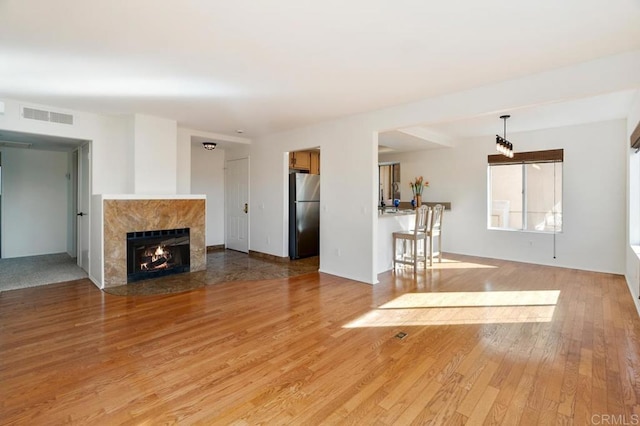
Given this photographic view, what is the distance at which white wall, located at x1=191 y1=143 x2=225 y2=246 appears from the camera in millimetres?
7207

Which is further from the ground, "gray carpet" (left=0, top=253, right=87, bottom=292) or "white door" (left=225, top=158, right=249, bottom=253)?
"white door" (left=225, top=158, right=249, bottom=253)

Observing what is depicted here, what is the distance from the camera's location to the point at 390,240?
18.2 ft

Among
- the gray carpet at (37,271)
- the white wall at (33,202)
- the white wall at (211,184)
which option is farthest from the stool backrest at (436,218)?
the white wall at (33,202)

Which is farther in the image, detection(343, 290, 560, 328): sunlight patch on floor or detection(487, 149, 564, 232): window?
detection(487, 149, 564, 232): window

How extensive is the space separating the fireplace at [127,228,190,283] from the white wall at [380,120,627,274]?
5561 mm

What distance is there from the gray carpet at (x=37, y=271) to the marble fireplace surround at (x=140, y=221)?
93 centimetres

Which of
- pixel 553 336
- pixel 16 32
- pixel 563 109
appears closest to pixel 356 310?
pixel 553 336

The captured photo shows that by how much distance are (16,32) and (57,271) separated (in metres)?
4.19

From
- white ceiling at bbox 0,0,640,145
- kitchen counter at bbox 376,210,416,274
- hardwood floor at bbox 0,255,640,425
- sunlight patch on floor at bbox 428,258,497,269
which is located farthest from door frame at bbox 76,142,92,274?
sunlight patch on floor at bbox 428,258,497,269

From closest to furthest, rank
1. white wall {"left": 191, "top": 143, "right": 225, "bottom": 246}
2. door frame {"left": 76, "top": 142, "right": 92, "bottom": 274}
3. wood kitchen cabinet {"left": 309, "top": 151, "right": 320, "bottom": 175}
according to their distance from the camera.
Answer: door frame {"left": 76, "top": 142, "right": 92, "bottom": 274} < white wall {"left": 191, "top": 143, "right": 225, "bottom": 246} < wood kitchen cabinet {"left": 309, "top": 151, "right": 320, "bottom": 175}

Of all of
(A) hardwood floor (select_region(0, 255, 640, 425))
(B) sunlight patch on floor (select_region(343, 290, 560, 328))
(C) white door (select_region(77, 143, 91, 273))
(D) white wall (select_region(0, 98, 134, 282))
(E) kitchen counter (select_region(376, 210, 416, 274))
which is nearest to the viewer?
(A) hardwood floor (select_region(0, 255, 640, 425))

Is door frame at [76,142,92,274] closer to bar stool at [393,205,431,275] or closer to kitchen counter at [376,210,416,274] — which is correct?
kitchen counter at [376,210,416,274]

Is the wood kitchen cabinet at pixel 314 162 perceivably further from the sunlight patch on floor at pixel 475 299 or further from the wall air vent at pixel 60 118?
the wall air vent at pixel 60 118

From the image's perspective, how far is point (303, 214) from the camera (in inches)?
255
